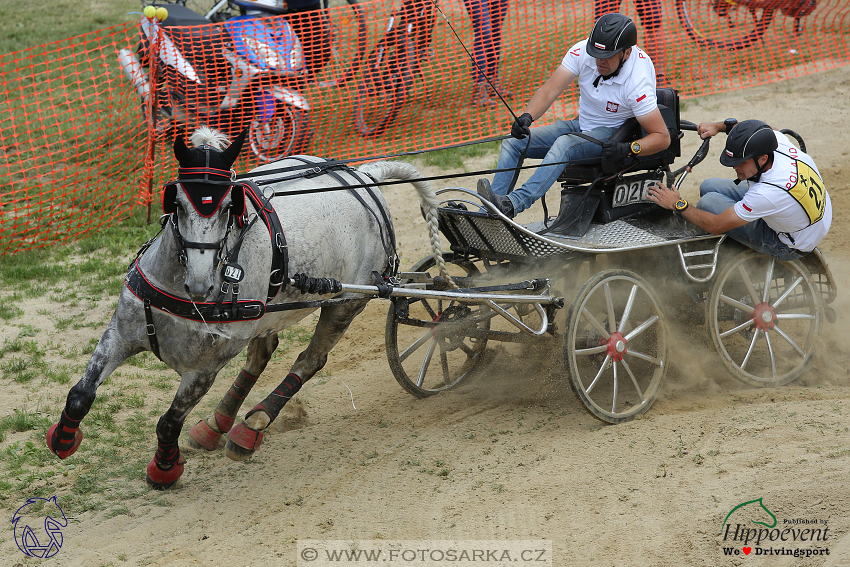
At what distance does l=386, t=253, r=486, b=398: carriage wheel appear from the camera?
16.0 ft

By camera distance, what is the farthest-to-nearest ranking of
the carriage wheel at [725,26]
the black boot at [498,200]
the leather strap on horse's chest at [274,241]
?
the carriage wheel at [725,26], the black boot at [498,200], the leather strap on horse's chest at [274,241]

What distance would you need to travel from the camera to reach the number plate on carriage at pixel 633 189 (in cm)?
484

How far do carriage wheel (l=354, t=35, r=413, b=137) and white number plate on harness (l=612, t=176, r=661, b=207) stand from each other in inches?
194

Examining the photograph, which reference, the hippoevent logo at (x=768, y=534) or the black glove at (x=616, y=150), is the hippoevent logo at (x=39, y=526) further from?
the black glove at (x=616, y=150)

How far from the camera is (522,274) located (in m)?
4.85

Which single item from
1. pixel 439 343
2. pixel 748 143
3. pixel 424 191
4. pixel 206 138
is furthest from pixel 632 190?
pixel 206 138

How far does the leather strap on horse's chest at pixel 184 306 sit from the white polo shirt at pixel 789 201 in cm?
304

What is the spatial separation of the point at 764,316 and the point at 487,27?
19.9 feet

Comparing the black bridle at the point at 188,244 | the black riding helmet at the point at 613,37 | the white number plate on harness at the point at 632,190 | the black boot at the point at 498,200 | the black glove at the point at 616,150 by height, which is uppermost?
the black riding helmet at the point at 613,37

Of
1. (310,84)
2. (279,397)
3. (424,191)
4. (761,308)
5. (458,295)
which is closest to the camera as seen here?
(458,295)

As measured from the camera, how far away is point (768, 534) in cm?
332

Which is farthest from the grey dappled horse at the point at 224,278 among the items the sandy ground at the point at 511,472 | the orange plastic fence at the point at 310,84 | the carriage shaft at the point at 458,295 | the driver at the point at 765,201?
the orange plastic fence at the point at 310,84

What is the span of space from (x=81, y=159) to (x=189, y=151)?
21.0 feet

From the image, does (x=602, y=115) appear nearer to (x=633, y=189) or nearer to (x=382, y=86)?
(x=633, y=189)
